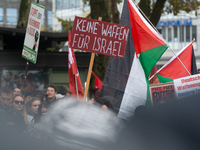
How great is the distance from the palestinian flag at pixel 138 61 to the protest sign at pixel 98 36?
19 cm

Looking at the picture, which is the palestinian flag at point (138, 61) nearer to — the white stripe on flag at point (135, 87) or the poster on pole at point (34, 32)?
the white stripe on flag at point (135, 87)

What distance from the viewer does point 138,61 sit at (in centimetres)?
466

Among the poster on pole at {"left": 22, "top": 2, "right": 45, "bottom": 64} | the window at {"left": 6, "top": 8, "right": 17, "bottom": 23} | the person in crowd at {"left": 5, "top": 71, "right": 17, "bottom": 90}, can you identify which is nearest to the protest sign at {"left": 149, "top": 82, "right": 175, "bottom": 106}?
the poster on pole at {"left": 22, "top": 2, "right": 45, "bottom": 64}

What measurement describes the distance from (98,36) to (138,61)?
719 mm

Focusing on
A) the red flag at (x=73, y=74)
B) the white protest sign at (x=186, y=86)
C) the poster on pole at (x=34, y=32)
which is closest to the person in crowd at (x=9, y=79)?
the red flag at (x=73, y=74)

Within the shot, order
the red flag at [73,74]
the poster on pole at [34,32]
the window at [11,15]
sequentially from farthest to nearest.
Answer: the window at [11,15], the red flag at [73,74], the poster on pole at [34,32]

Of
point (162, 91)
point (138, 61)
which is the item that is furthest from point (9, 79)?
point (162, 91)

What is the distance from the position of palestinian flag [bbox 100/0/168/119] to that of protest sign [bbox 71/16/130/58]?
19 centimetres

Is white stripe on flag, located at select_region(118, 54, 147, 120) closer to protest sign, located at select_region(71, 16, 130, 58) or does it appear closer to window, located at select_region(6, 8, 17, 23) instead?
protest sign, located at select_region(71, 16, 130, 58)

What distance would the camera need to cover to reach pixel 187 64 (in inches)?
229

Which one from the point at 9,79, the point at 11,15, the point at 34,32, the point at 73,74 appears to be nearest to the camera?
the point at 34,32

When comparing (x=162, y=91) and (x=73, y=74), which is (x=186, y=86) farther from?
(x=73, y=74)

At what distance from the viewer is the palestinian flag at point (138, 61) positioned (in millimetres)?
4355

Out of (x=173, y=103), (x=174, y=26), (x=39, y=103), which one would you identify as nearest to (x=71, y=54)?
(x=39, y=103)
